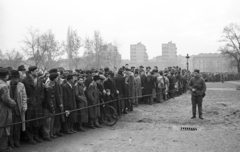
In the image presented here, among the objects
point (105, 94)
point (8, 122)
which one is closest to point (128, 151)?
Answer: point (8, 122)

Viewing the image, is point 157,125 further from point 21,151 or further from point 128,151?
point 21,151

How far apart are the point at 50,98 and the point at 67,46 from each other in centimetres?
3605

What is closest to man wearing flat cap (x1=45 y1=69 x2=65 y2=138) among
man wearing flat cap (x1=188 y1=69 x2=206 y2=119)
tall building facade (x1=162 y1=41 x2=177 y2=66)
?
man wearing flat cap (x1=188 y1=69 x2=206 y2=119)

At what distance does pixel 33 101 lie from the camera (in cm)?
684

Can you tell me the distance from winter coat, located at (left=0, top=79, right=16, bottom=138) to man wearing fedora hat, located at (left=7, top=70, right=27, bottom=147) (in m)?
0.36

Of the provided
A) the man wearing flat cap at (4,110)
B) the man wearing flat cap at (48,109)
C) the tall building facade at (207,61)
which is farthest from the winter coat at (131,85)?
the tall building facade at (207,61)

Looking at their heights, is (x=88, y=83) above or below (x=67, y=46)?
below

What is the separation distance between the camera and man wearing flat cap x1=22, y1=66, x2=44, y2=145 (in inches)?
269

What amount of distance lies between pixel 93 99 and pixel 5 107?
3563 mm

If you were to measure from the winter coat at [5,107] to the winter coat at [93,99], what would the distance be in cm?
334

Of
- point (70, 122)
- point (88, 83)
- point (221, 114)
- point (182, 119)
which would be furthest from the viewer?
point (221, 114)

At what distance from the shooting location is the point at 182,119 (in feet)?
33.9

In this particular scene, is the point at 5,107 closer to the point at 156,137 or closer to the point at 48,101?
the point at 48,101

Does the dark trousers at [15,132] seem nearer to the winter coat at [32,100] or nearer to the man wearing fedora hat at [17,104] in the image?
the man wearing fedora hat at [17,104]
